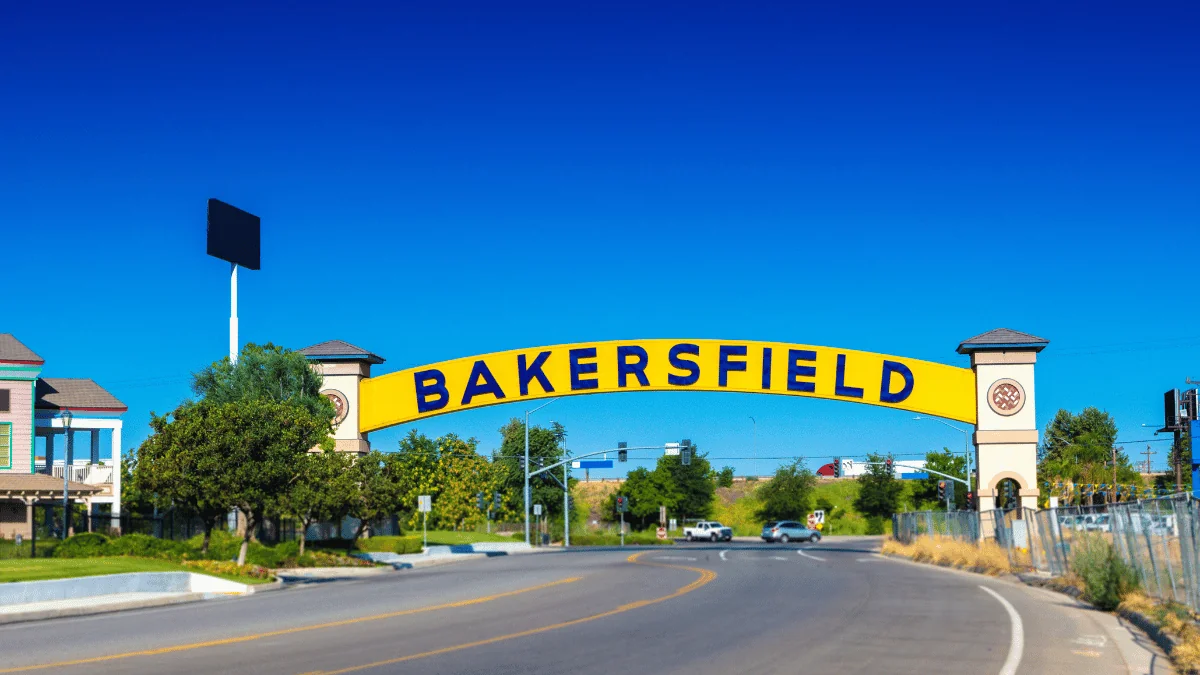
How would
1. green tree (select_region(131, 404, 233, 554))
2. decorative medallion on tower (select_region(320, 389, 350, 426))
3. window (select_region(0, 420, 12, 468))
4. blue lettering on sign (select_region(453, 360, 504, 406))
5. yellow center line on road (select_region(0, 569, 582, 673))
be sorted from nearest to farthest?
→ yellow center line on road (select_region(0, 569, 582, 673)) < green tree (select_region(131, 404, 233, 554)) < blue lettering on sign (select_region(453, 360, 504, 406)) < decorative medallion on tower (select_region(320, 389, 350, 426)) < window (select_region(0, 420, 12, 468))

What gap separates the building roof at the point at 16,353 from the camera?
5019 centimetres

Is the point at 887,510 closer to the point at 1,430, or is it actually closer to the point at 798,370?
the point at 798,370

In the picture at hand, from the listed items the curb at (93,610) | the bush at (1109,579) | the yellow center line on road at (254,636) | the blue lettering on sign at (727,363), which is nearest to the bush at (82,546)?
the curb at (93,610)

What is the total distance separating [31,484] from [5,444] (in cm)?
245

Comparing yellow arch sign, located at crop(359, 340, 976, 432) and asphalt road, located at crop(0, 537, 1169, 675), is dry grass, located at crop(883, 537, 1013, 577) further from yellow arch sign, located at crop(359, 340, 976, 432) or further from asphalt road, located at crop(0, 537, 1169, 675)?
asphalt road, located at crop(0, 537, 1169, 675)

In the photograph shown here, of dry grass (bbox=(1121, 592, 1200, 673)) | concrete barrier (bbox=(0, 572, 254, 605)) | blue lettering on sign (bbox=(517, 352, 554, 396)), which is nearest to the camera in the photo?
dry grass (bbox=(1121, 592, 1200, 673))

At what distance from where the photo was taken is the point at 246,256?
57594mm

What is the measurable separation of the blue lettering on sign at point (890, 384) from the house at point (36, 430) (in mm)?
27886

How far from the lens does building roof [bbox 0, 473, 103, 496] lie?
158 feet

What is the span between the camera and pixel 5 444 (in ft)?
164

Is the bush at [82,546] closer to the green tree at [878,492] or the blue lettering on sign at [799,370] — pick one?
the blue lettering on sign at [799,370]

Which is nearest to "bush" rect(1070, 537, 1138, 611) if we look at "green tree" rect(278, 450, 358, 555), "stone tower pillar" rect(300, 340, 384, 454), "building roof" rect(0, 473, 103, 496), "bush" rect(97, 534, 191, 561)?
"green tree" rect(278, 450, 358, 555)

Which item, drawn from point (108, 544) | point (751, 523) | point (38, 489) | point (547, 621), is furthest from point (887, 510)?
point (547, 621)

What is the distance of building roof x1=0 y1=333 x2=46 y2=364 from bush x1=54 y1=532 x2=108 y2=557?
16.8m
